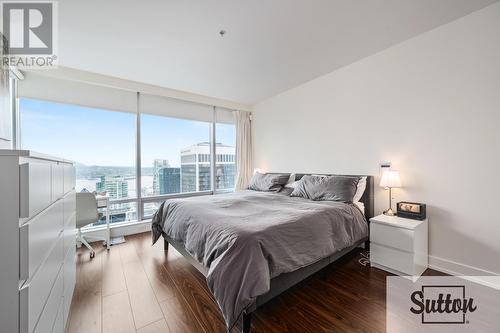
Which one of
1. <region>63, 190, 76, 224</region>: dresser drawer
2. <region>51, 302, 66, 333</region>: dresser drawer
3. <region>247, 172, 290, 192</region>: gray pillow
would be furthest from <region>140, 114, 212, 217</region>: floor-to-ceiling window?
<region>51, 302, 66, 333</region>: dresser drawer

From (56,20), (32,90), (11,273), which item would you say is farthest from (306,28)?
(32,90)

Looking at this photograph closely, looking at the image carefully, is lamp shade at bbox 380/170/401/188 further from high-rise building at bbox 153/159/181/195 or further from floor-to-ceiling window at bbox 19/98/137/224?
floor-to-ceiling window at bbox 19/98/137/224

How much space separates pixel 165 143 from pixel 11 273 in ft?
11.4

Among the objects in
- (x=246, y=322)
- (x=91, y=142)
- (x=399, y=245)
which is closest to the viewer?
(x=246, y=322)

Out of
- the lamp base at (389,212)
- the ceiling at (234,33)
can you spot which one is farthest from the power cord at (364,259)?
the ceiling at (234,33)

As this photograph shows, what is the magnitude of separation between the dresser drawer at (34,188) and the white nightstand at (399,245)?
8.67 feet

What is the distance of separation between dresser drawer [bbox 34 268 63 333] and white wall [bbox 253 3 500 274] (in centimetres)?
313

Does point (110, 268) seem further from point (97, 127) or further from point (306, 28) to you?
point (306, 28)

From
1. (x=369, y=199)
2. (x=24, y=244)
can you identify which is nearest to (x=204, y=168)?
(x=369, y=199)

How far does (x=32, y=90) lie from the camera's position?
2.75 meters

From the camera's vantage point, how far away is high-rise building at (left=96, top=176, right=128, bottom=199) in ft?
10.9

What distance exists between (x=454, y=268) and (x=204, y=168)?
3.98 m

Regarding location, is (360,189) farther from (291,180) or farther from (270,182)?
(270,182)

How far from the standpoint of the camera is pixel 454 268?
209cm
